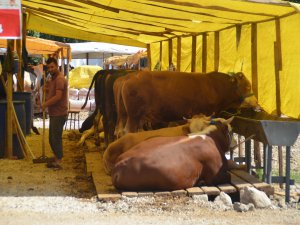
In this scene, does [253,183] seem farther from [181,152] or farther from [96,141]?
[96,141]

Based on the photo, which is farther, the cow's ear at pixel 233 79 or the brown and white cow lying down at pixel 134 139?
the cow's ear at pixel 233 79

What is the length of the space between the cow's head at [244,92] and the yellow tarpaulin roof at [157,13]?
105 centimetres

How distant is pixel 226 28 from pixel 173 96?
217cm

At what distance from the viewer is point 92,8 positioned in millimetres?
10203

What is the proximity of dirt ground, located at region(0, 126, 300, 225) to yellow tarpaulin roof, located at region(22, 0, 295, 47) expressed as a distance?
2751 millimetres

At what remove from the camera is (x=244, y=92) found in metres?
10.7

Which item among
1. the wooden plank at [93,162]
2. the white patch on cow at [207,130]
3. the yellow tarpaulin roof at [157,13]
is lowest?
the wooden plank at [93,162]

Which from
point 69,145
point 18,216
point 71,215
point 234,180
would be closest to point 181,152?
point 234,180

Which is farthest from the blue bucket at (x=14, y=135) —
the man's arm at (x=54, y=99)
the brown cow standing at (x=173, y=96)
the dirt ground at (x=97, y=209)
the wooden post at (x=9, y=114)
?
the dirt ground at (x=97, y=209)

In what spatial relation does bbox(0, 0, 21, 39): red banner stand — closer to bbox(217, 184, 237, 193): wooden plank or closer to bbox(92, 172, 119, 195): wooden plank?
bbox(92, 172, 119, 195): wooden plank

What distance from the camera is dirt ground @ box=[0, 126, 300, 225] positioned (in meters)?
6.53

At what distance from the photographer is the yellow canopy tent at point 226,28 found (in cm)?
870

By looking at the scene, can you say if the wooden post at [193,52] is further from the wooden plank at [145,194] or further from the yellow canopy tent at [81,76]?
the yellow canopy tent at [81,76]

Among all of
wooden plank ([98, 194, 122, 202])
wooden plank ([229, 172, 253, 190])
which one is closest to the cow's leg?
wooden plank ([229, 172, 253, 190])
